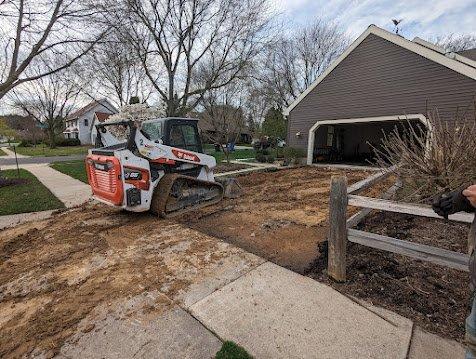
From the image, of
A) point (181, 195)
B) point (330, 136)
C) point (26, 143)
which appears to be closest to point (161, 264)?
point (181, 195)

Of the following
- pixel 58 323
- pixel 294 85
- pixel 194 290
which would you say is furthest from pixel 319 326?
pixel 294 85

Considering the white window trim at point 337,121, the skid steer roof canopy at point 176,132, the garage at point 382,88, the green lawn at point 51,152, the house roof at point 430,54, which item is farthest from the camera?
the green lawn at point 51,152

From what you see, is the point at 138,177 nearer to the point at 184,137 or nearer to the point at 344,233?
the point at 184,137

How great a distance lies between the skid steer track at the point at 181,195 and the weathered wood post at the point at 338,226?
3.72m

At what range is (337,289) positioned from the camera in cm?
314

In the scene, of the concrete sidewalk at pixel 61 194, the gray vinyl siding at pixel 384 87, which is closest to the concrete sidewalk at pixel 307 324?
the concrete sidewalk at pixel 61 194

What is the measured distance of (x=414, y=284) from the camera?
124 inches

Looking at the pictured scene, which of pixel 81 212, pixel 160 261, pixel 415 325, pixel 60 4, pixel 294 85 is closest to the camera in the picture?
pixel 415 325

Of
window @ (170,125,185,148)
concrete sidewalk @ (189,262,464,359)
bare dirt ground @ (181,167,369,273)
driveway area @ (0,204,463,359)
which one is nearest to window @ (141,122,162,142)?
window @ (170,125,185,148)

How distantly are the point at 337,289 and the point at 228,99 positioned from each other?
58.3 feet

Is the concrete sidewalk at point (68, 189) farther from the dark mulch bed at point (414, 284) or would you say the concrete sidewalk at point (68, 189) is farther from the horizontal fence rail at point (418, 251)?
the horizontal fence rail at point (418, 251)

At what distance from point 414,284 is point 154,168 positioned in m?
4.93

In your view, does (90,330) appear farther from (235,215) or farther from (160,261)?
(235,215)

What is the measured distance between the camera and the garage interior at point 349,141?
18.3 meters
